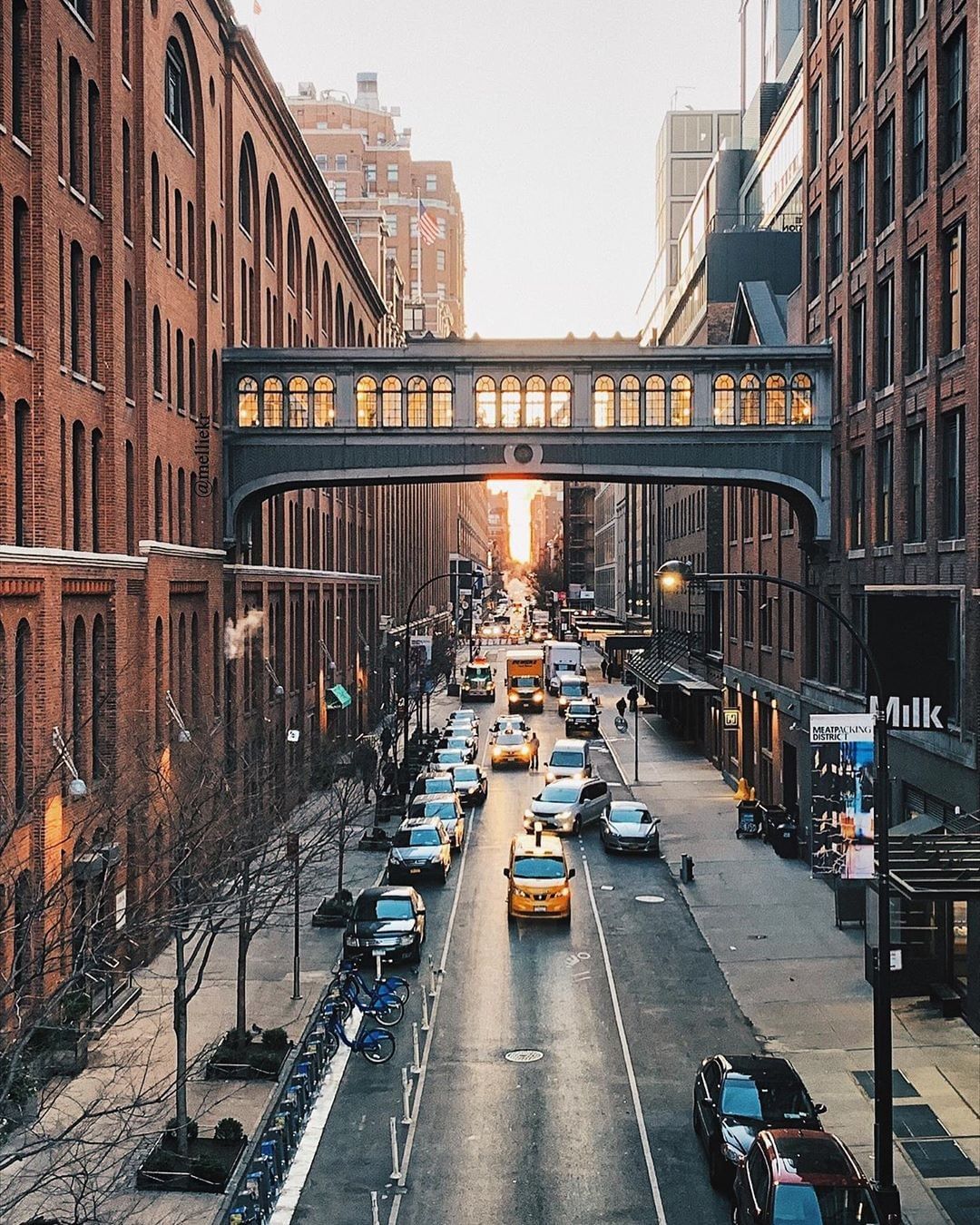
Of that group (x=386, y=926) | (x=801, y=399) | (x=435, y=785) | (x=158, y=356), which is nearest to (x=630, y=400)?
(x=801, y=399)

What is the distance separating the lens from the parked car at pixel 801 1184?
46.2 ft

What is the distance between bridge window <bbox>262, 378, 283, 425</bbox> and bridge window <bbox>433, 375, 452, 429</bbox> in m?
4.78

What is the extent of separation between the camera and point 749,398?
40.2m

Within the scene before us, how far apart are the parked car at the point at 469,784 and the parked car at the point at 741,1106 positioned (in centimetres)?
3010

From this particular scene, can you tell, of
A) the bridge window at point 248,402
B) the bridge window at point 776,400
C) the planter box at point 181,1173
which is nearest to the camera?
the planter box at point 181,1173

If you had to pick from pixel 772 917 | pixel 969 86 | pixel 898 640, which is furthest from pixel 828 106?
pixel 772 917

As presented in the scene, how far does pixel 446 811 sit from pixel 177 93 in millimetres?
22596

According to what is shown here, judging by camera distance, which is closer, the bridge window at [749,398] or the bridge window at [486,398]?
the bridge window at [749,398]

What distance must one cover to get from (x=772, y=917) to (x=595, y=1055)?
1076cm

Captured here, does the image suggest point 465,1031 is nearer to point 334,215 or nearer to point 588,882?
point 588,882

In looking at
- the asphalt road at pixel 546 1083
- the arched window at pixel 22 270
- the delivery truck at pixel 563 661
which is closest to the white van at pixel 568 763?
the asphalt road at pixel 546 1083

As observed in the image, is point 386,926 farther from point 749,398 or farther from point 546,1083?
point 749,398

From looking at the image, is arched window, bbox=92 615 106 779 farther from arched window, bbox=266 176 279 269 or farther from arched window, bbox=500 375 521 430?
arched window, bbox=266 176 279 269

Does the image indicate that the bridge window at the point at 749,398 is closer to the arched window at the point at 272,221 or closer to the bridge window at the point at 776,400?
the bridge window at the point at 776,400
